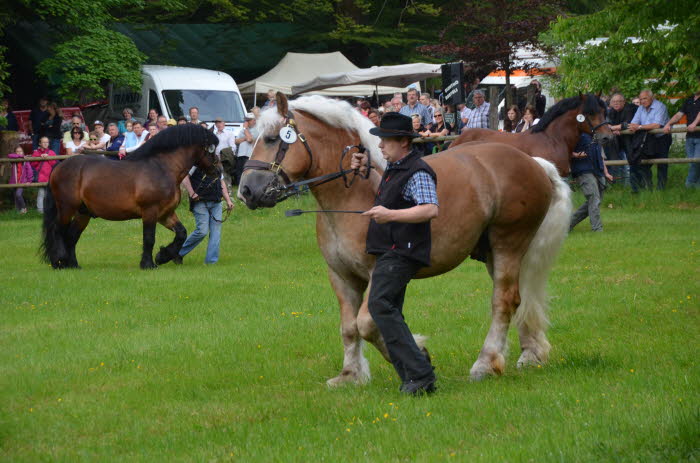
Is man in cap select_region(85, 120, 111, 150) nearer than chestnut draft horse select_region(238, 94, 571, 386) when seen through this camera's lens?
No

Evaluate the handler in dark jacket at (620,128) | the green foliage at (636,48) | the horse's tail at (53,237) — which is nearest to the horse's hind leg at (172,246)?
the horse's tail at (53,237)

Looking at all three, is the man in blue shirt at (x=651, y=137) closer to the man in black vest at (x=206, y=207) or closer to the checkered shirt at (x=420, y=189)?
the man in black vest at (x=206, y=207)

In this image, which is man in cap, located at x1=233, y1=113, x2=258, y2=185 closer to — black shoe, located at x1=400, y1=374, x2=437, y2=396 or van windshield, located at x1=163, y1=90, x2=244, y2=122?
van windshield, located at x1=163, y1=90, x2=244, y2=122

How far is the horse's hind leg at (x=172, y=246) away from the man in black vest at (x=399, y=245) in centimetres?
920

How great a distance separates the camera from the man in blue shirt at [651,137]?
64.5 ft

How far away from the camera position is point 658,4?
8023 mm

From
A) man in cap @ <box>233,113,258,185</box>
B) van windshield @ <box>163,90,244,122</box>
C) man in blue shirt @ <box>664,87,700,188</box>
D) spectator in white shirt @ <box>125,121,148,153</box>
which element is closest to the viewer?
man in blue shirt @ <box>664,87,700,188</box>

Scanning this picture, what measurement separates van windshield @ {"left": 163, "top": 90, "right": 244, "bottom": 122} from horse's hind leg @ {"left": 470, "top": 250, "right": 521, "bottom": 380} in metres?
21.3

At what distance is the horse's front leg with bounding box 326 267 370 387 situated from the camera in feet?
23.3

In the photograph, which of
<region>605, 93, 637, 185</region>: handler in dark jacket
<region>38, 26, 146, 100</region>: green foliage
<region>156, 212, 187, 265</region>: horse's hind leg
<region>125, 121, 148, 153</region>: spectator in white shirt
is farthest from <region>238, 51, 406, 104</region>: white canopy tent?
<region>156, 212, 187, 265</region>: horse's hind leg

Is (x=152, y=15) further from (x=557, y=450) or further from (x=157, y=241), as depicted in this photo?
(x=557, y=450)

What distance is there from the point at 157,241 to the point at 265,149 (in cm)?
1213

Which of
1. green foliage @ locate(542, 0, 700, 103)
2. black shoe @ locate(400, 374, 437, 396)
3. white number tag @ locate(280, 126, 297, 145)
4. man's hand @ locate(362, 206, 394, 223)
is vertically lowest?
black shoe @ locate(400, 374, 437, 396)

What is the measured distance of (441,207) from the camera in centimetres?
695
